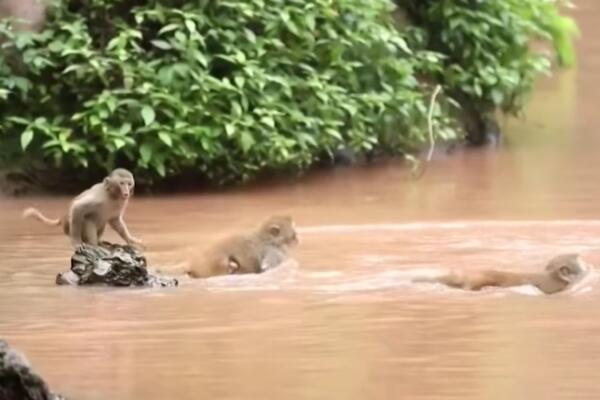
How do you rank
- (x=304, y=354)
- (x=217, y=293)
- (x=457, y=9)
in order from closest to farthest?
(x=304, y=354), (x=217, y=293), (x=457, y=9)

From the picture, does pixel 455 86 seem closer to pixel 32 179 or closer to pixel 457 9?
pixel 457 9

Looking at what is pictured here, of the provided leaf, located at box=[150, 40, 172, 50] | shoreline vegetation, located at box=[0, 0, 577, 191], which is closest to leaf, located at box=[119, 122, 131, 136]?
shoreline vegetation, located at box=[0, 0, 577, 191]

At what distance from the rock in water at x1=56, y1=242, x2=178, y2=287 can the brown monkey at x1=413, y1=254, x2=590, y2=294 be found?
129cm

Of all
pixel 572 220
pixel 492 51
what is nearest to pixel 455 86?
pixel 492 51

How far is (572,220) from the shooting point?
8.75 meters

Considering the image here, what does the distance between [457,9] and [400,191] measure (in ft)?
8.46

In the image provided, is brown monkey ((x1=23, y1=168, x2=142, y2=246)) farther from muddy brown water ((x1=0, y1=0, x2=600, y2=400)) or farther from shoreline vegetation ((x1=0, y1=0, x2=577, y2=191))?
shoreline vegetation ((x1=0, y1=0, x2=577, y2=191))

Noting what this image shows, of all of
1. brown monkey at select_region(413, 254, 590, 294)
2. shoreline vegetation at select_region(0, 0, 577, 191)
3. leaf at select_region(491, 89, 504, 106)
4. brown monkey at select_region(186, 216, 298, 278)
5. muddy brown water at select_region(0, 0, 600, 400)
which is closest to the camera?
muddy brown water at select_region(0, 0, 600, 400)

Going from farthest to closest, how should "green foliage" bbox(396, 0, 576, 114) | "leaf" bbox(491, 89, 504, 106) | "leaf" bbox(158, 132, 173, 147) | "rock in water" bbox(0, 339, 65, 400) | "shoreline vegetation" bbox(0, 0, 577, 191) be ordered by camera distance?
"leaf" bbox(491, 89, 504, 106) → "green foliage" bbox(396, 0, 576, 114) → "shoreline vegetation" bbox(0, 0, 577, 191) → "leaf" bbox(158, 132, 173, 147) → "rock in water" bbox(0, 339, 65, 400)

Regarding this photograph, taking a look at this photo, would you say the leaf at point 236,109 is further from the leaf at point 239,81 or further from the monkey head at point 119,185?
the monkey head at point 119,185

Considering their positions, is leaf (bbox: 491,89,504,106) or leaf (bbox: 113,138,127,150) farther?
leaf (bbox: 491,89,504,106)

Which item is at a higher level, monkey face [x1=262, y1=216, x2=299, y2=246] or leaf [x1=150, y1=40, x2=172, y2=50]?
leaf [x1=150, y1=40, x2=172, y2=50]

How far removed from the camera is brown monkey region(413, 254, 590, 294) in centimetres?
652

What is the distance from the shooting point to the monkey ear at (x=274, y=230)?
7.36 m
